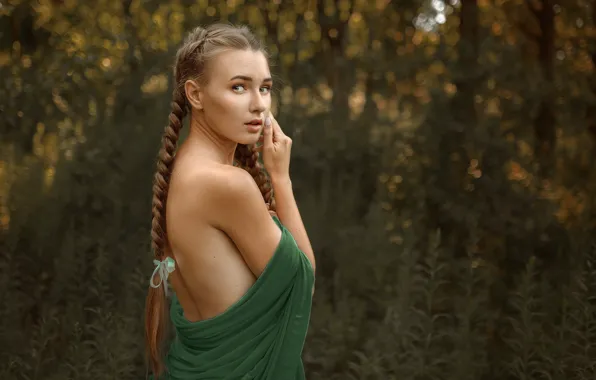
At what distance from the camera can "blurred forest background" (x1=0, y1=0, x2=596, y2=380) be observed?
15.3 ft

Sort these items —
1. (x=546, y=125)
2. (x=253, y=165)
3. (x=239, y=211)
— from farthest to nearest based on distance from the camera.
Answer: (x=546, y=125) < (x=253, y=165) < (x=239, y=211)

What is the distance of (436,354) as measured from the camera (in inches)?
183

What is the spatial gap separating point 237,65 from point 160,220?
0.52 metres

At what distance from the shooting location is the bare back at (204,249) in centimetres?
234

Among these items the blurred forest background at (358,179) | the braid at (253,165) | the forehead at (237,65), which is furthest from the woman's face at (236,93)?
the blurred forest background at (358,179)

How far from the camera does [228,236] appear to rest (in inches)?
93.1

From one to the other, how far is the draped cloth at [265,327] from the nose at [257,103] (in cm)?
37

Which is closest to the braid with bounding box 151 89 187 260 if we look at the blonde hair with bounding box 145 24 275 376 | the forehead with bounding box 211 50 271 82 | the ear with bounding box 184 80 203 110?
the blonde hair with bounding box 145 24 275 376

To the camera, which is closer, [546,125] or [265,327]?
[265,327]

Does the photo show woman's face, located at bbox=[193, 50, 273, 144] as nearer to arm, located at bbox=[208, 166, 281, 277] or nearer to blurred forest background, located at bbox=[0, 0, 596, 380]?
arm, located at bbox=[208, 166, 281, 277]

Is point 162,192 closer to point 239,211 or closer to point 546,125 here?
point 239,211

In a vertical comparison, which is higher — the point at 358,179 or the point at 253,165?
the point at 253,165

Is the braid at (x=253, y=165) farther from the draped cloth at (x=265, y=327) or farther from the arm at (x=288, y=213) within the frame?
the draped cloth at (x=265, y=327)

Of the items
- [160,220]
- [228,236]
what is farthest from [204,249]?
[160,220]
